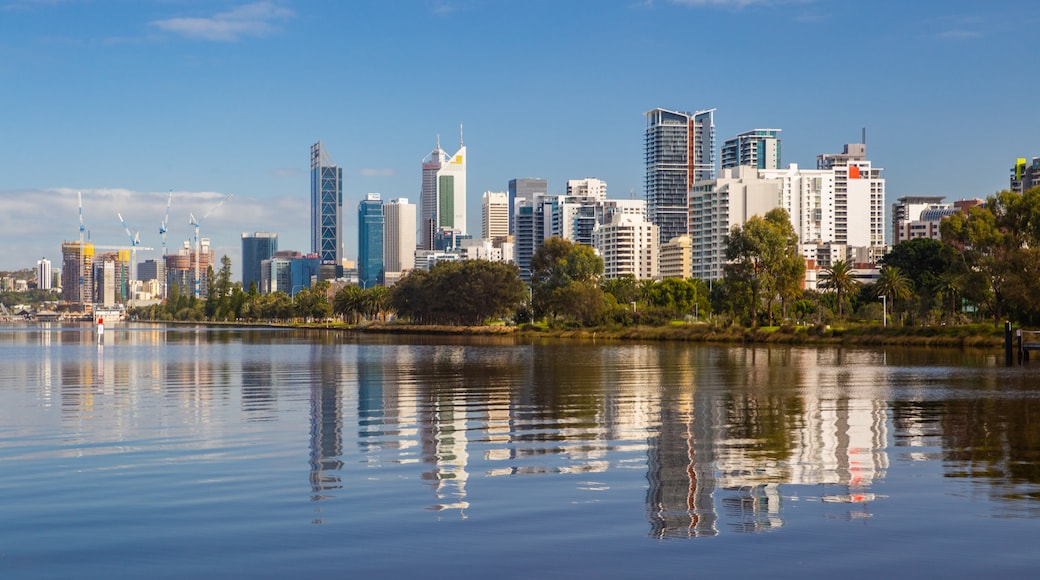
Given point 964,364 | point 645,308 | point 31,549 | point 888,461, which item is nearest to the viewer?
point 31,549

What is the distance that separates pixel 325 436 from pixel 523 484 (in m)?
8.11

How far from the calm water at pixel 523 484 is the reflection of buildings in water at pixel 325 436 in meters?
0.11

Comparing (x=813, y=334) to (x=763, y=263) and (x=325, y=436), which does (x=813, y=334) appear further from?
(x=325, y=436)

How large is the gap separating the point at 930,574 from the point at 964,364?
48925mm

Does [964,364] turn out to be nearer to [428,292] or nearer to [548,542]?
[548,542]

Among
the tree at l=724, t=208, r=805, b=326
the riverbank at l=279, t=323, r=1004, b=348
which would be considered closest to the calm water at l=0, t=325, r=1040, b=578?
the riverbank at l=279, t=323, r=1004, b=348

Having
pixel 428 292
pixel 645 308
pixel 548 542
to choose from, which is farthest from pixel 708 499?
pixel 428 292

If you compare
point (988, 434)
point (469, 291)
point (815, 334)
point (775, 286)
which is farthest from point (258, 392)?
point (469, 291)

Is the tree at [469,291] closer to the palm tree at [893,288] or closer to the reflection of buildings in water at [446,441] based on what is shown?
the palm tree at [893,288]

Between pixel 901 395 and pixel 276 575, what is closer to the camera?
pixel 276 575

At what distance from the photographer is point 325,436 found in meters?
23.8

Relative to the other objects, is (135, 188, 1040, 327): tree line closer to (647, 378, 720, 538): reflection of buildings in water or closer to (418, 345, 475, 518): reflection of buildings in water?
(418, 345, 475, 518): reflection of buildings in water

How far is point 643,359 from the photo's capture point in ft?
214

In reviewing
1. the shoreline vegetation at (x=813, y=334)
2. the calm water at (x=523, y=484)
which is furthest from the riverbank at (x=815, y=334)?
the calm water at (x=523, y=484)
